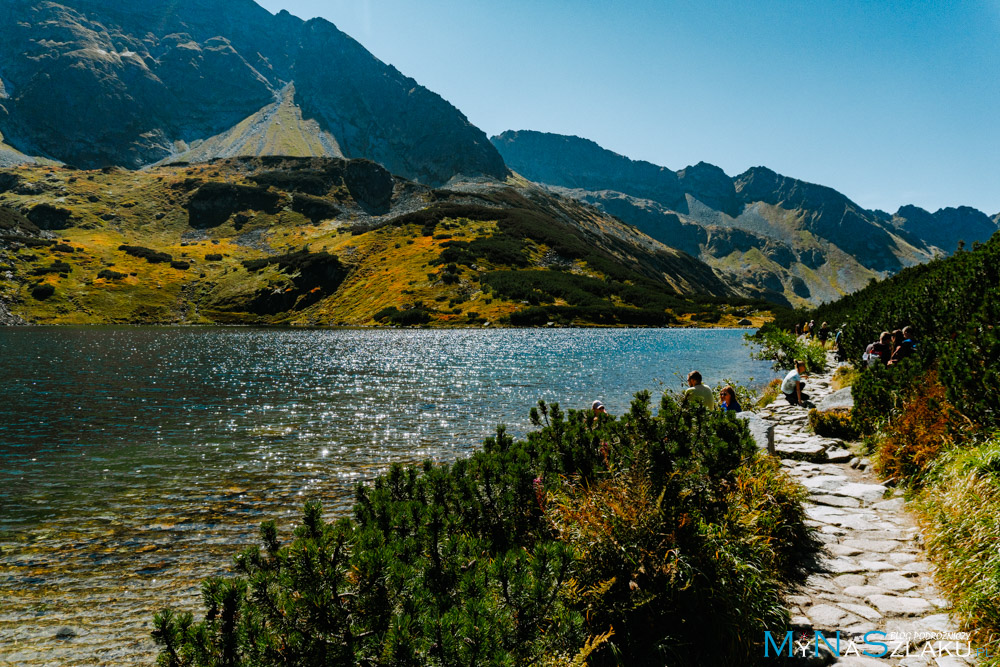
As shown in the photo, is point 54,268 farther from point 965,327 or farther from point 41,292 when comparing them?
point 965,327

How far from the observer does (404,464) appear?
1919cm

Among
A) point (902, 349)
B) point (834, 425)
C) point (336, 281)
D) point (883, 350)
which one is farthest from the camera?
point (336, 281)

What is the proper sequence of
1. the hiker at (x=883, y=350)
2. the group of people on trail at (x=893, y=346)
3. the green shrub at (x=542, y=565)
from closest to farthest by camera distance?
the green shrub at (x=542, y=565) < the group of people on trail at (x=893, y=346) < the hiker at (x=883, y=350)

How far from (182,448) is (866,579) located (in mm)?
24374

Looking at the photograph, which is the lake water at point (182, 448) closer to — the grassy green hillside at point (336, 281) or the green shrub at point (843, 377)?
the green shrub at point (843, 377)

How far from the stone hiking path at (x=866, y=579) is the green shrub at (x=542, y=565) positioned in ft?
1.64

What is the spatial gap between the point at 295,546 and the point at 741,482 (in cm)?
687

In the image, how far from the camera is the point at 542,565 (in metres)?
4.55

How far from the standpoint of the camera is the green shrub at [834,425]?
47.0ft

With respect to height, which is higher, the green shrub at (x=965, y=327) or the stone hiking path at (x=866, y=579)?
the green shrub at (x=965, y=327)

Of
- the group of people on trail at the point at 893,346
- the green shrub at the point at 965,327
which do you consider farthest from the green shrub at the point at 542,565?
the group of people on trail at the point at 893,346

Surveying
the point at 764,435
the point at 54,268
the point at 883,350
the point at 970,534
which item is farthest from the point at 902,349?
the point at 54,268

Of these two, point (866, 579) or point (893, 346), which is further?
point (893, 346)

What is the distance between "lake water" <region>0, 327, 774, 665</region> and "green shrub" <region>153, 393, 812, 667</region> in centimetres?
610
